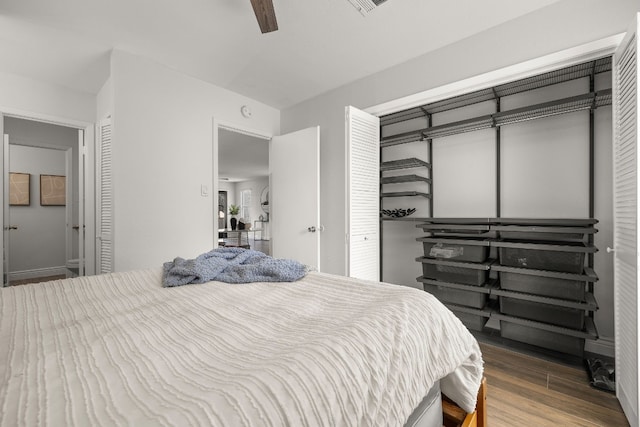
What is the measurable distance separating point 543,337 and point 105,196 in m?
4.14

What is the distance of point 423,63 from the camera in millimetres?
2629

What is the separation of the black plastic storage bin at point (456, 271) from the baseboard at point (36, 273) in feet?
19.0

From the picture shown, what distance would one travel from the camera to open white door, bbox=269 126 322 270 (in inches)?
124

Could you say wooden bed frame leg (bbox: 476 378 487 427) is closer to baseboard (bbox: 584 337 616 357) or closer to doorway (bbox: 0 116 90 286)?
baseboard (bbox: 584 337 616 357)

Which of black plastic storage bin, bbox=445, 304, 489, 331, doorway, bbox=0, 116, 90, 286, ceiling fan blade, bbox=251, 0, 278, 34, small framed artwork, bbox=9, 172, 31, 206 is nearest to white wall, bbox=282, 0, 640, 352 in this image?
black plastic storage bin, bbox=445, 304, 489, 331

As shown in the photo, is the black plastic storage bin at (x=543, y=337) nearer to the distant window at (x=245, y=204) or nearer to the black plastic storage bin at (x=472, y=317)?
the black plastic storage bin at (x=472, y=317)

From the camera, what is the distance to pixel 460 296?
2.52 m

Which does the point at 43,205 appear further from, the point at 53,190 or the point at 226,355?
the point at 226,355

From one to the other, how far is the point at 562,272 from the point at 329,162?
7.70ft

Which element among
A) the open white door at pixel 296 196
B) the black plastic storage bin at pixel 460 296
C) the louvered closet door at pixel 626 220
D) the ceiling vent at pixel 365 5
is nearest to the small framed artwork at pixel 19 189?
the open white door at pixel 296 196

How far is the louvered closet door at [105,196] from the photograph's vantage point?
9.04 feet

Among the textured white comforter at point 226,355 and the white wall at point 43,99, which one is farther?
the white wall at point 43,99

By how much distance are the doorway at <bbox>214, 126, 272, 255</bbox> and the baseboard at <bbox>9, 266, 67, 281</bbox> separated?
299 cm

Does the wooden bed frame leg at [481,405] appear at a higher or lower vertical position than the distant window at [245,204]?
lower
